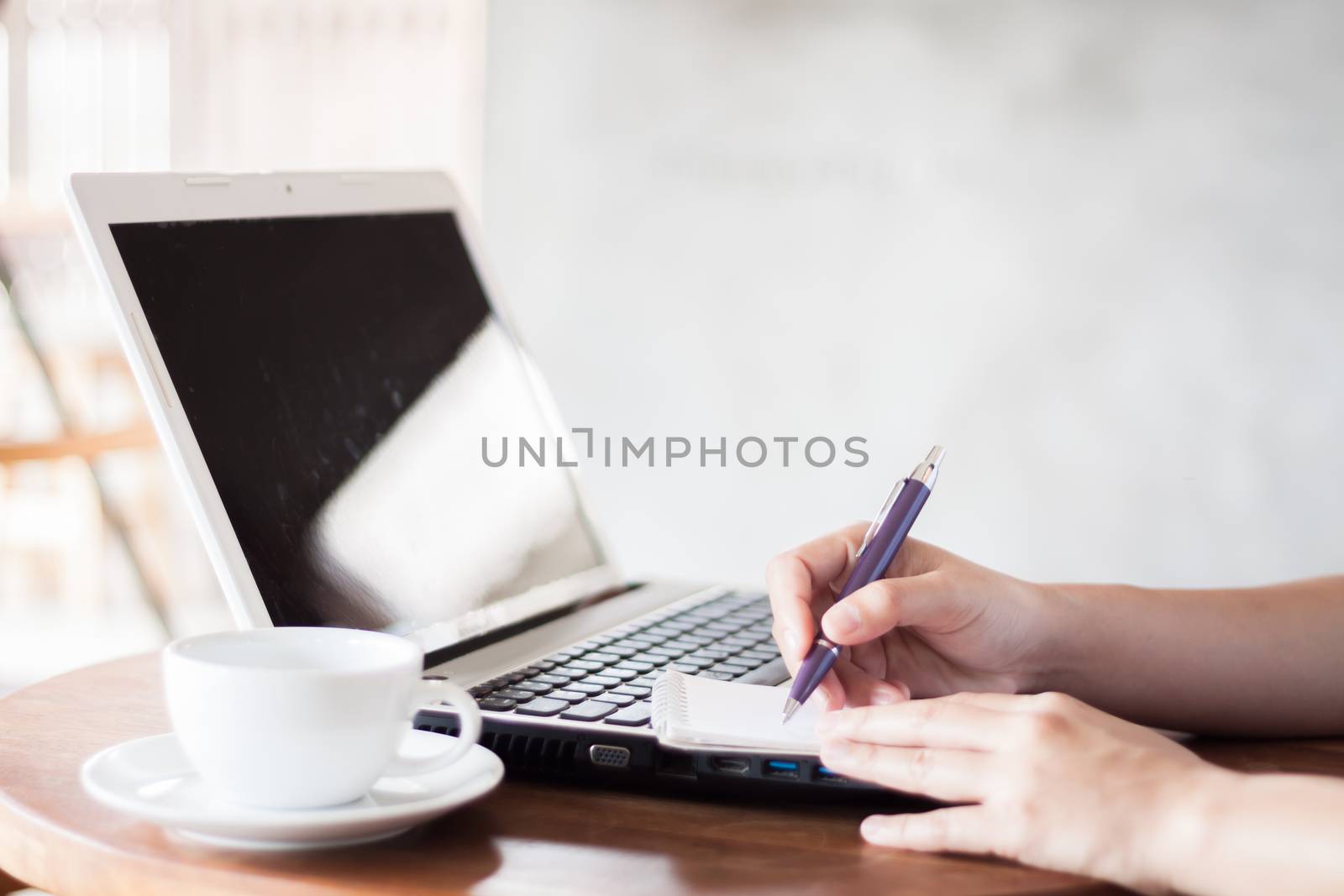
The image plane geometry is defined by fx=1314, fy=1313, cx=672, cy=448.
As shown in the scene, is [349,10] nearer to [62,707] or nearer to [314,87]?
[314,87]

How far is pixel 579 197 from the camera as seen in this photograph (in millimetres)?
2404

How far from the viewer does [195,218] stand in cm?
82

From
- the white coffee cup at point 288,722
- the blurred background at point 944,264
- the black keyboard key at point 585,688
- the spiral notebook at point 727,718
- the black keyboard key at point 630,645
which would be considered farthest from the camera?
the blurred background at point 944,264

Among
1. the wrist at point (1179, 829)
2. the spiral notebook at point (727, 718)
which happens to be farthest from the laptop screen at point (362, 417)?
the wrist at point (1179, 829)

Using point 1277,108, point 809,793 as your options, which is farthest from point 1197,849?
point 1277,108

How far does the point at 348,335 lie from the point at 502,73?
162 cm

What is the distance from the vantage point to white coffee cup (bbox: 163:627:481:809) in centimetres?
52

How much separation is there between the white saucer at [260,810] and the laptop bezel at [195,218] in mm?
125

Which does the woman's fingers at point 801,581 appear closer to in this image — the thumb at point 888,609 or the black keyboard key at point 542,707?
the thumb at point 888,609

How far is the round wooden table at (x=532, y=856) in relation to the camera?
53cm

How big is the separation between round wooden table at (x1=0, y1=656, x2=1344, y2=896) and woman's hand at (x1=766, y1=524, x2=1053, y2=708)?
10cm

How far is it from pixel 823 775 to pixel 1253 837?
19 cm

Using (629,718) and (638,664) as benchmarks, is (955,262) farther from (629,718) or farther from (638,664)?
(629,718)

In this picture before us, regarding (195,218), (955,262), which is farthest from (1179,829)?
(955,262)
